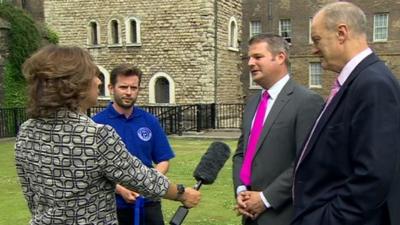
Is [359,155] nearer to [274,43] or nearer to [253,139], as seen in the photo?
[253,139]

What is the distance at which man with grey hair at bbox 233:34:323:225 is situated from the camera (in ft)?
10.7

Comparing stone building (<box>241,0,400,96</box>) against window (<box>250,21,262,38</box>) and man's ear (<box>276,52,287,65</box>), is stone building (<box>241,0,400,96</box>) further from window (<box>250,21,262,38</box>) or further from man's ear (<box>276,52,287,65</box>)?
man's ear (<box>276,52,287,65</box>)

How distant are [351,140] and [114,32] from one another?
2304cm

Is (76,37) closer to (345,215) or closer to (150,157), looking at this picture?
(150,157)

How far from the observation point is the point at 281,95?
3.42m

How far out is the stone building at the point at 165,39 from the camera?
73.8 ft

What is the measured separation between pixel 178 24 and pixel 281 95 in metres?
19.9

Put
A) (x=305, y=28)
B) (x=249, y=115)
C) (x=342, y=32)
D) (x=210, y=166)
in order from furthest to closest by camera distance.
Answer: (x=305, y=28)
(x=249, y=115)
(x=210, y=166)
(x=342, y=32)

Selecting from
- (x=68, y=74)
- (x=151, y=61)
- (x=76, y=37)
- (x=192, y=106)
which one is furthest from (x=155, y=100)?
(x=68, y=74)

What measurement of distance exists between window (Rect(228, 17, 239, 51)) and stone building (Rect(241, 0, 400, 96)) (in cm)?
834

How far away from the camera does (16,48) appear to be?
19703mm

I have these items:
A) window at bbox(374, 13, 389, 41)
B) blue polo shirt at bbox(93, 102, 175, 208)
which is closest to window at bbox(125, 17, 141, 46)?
window at bbox(374, 13, 389, 41)

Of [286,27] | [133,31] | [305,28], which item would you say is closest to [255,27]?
[286,27]

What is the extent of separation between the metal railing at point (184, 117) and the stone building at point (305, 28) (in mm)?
10740
